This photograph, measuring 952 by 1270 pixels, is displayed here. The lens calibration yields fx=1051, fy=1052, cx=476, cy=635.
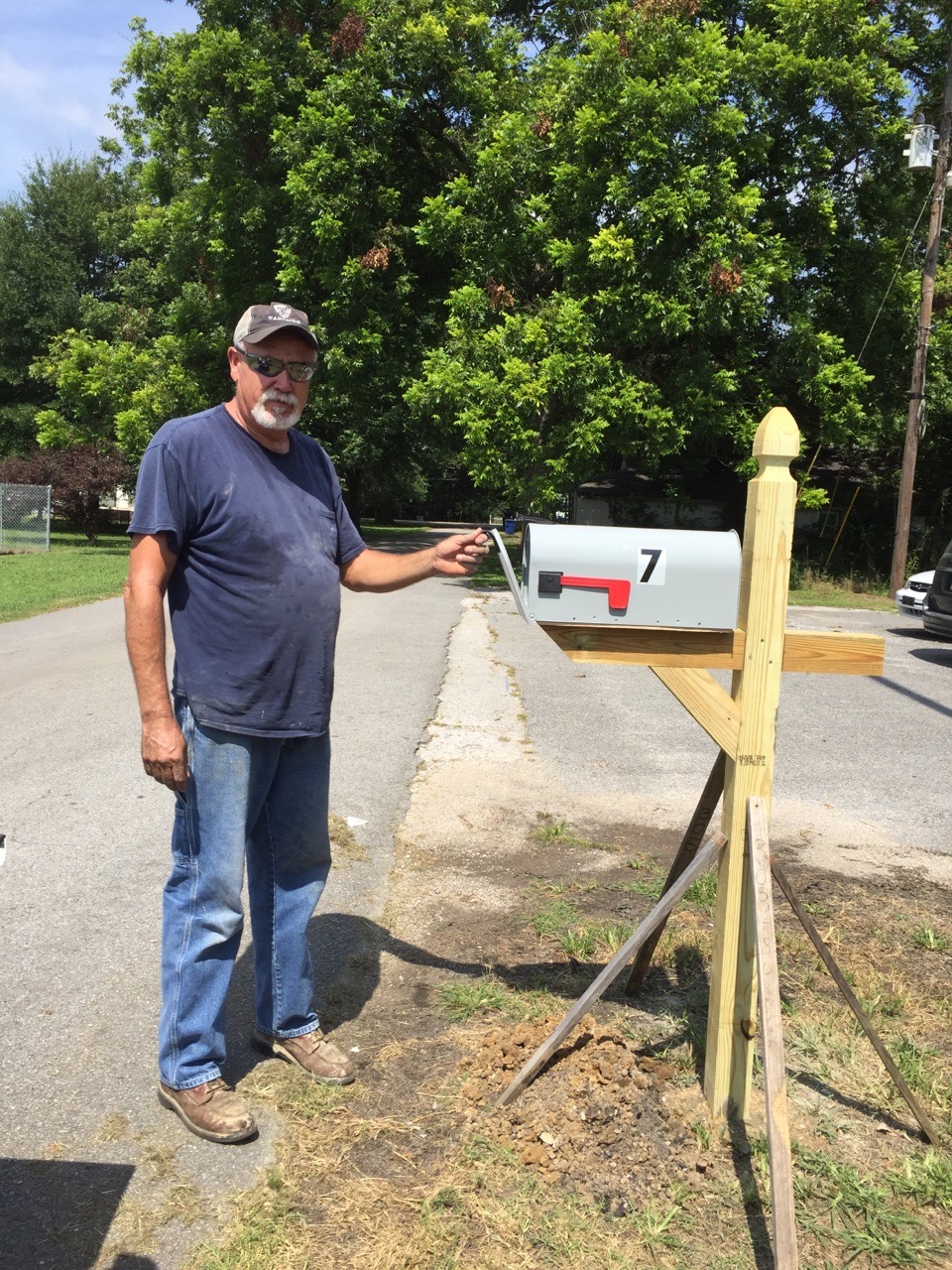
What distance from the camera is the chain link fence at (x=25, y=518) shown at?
25016mm

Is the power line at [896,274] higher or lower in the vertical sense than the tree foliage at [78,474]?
higher

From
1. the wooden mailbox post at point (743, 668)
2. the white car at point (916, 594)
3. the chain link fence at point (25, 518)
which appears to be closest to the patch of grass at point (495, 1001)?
the wooden mailbox post at point (743, 668)

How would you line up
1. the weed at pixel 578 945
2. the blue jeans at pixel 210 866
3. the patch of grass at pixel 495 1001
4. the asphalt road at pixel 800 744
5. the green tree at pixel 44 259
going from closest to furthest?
the blue jeans at pixel 210 866, the patch of grass at pixel 495 1001, the weed at pixel 578 945, the asphalt road at pixel 800 744, the green tree at pixel 44 259

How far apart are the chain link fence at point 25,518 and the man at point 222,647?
24155 millimetres

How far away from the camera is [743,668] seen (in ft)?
8.98

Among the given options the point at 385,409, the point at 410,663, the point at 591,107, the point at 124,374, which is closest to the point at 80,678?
the point at 410,663

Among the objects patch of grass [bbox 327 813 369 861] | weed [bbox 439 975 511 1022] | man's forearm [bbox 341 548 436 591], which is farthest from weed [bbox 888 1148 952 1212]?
patch of grass [bbox 327 813 369 861]

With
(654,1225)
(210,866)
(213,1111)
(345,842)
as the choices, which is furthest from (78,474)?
(654,1225)

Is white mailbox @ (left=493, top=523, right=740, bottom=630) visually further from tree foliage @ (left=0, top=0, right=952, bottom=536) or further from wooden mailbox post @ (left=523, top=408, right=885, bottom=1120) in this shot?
tree foliage @ (left=0, top=0, right=952, bottom=536)

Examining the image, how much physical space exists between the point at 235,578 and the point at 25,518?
24676 millimetres

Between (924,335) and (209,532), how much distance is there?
20.5 meters

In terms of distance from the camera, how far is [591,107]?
17.9 metres

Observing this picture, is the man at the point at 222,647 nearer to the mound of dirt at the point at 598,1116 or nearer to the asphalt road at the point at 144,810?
the asphalt road at the point at 144,810

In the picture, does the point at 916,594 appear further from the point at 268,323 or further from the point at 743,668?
the point at 268,323
